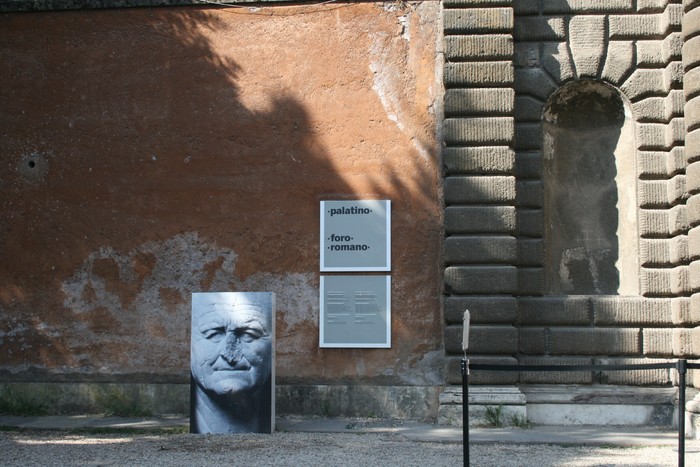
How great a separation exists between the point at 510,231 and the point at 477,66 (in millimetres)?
1988

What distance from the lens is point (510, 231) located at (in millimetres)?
10477

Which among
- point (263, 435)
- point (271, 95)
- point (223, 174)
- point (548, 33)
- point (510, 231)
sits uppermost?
point (548, 33)

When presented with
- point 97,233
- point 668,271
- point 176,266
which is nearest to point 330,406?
point 176,266

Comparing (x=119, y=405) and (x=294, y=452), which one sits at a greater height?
(x=119, y=405)

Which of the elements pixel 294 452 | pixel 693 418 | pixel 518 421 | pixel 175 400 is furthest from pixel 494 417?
pixel 175 400

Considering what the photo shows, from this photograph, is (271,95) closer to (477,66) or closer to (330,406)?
(477,66)

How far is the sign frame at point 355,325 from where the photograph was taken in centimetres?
1067

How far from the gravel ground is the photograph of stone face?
21cm

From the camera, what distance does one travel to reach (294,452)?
329 inches

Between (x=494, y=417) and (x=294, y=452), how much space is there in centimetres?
274

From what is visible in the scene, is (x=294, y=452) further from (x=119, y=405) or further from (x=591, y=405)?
(x=591, y=405)

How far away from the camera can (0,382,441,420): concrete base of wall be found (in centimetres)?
1053

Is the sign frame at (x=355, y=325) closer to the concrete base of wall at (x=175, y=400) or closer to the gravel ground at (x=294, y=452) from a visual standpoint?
the concrete base of wall at (x=175, y=400)

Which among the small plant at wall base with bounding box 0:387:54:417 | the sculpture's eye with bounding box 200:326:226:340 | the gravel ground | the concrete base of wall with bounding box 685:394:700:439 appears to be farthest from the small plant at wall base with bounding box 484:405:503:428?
the small plant at wall base with bounding box 0:387:54:417
